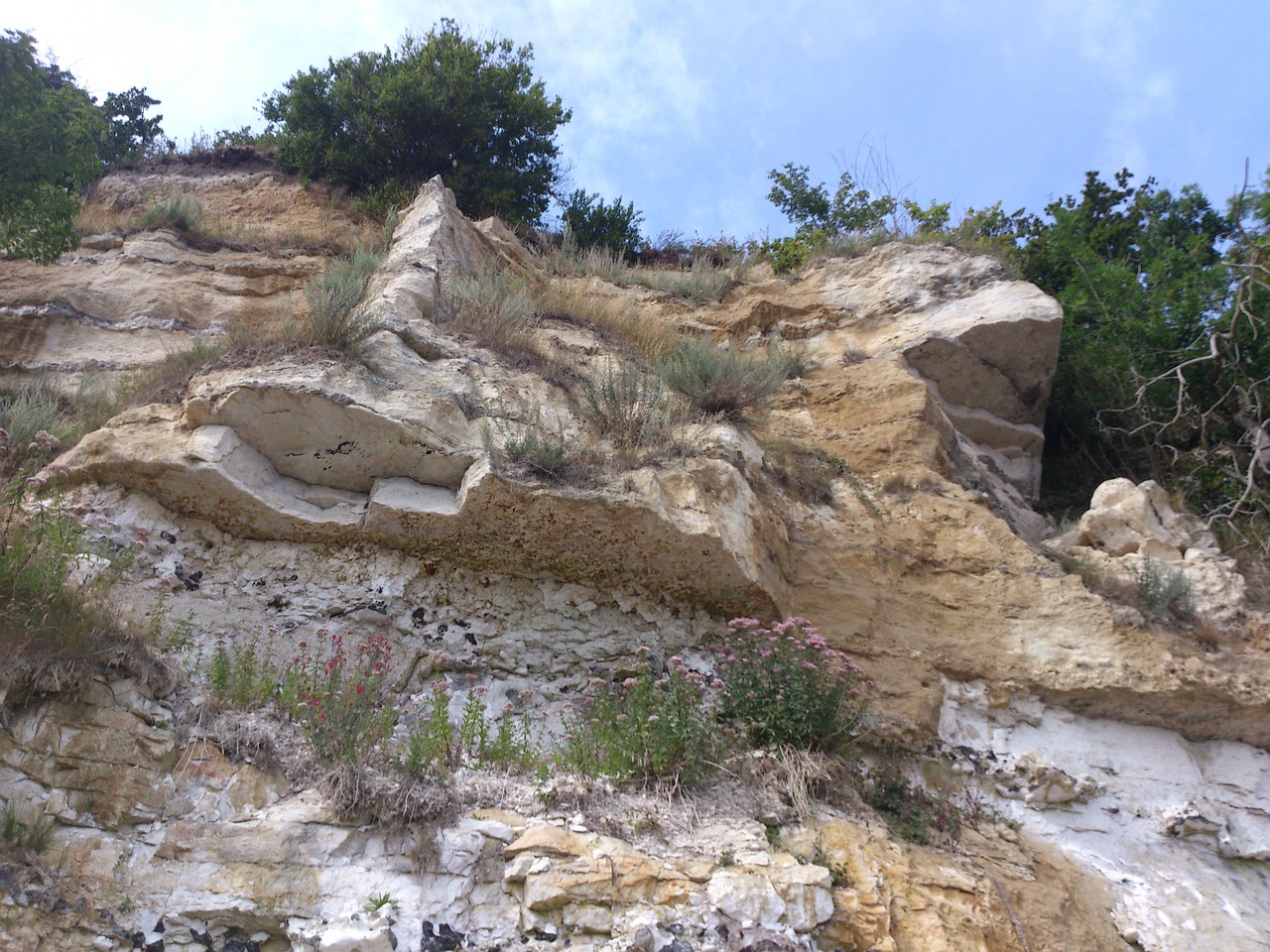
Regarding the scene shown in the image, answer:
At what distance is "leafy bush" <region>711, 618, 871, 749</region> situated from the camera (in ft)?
15.3

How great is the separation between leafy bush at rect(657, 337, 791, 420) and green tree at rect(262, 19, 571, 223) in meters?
5.82

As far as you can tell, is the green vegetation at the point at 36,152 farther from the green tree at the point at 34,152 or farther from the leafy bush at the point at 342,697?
the leafy bush at the point at 342,697

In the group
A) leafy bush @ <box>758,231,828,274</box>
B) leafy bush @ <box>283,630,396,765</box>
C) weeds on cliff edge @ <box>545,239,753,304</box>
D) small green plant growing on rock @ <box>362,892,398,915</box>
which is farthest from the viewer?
leafy bush @ <box>758,231,828,274</box>

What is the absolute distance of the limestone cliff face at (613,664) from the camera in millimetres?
3645

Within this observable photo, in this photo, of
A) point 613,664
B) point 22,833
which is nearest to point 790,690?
point 613,664

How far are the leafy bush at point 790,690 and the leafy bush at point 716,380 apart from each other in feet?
6.70

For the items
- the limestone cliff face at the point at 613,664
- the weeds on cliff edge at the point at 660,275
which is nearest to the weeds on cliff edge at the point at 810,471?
the limestone cliff face at the point at 613,664

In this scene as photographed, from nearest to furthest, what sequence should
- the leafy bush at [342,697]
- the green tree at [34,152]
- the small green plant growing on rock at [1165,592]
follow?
the leafy bush at [342,697] < the small green plant growing on rock at [1165,592] < the green tree at [34,152]

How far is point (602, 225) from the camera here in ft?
40.6

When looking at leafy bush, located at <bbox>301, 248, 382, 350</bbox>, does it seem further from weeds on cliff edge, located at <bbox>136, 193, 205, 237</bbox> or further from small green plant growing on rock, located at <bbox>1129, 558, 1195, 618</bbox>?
small green plant growing on rock, located at <bbox>1129, 558, 1195, 618</bbox>

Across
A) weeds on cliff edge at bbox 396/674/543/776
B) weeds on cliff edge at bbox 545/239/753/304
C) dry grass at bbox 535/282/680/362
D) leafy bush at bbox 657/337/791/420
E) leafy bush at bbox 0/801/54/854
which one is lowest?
leafy bush at bbox 0/801/54/854

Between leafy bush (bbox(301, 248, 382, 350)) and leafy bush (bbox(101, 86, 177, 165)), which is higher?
leafy bush (bbox(101, 86, 177, 165))

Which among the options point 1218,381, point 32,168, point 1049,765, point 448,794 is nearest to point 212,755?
point 448,794

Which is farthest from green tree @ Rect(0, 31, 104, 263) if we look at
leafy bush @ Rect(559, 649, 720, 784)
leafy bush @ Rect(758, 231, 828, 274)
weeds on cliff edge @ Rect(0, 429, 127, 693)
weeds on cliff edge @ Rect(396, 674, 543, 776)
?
leafy bush @ Rect(758, 231, 828, 274)
